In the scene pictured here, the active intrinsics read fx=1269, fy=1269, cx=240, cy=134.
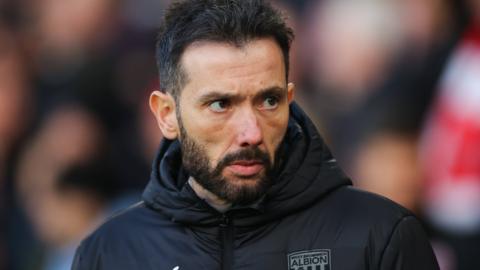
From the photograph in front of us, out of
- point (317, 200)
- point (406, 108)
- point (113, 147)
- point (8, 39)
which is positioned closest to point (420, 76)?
point (406, 108)

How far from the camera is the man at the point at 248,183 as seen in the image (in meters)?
3.85

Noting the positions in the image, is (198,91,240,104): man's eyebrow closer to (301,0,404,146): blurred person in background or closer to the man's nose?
the man's nose

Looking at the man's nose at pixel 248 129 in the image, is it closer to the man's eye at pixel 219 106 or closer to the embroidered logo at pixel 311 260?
the man's eye at pixel 219 106

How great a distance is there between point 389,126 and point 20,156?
2.77 m

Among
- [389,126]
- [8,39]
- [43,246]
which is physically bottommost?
[43,246]

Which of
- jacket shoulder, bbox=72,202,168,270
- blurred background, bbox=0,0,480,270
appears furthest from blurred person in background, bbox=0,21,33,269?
jacket shoulder, bbox=72,202,168,270

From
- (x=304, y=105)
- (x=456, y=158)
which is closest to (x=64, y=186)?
(x=304, y=105)

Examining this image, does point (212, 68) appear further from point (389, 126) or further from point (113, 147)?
point (113, 147)

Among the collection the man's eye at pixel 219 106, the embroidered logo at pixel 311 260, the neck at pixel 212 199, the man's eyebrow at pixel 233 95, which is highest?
the man's eyebrow at pixel 233 95

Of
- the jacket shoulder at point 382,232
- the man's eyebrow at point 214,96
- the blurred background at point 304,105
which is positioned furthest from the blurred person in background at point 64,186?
the jacket shoulder at point 382,232

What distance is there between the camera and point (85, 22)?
8.43 metres

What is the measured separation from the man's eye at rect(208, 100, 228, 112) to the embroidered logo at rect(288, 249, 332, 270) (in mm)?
505

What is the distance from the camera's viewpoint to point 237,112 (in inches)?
153

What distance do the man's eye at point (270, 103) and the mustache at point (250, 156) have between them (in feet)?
0.50
